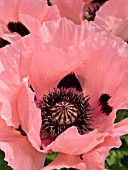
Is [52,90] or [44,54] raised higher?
[44,54]

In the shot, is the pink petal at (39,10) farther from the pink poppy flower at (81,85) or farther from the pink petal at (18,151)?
the pink petal at (18,151)

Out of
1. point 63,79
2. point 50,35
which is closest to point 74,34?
point 50,35

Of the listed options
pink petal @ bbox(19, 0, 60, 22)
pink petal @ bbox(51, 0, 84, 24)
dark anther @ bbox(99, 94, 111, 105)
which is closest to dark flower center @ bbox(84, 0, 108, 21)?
pink petal @ bbox(51, 0, 84, 24)

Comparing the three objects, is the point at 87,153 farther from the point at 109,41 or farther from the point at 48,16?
the point at 48,16

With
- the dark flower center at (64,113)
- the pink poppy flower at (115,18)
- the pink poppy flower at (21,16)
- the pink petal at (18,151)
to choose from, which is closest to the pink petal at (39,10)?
the pink poppy flower at (21,16)

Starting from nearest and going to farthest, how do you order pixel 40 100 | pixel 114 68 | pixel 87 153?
pixel 87 153 < pixel 114 68 < pixel 40 100

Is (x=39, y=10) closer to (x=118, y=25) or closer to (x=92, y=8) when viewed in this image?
(x=118, y=25)
